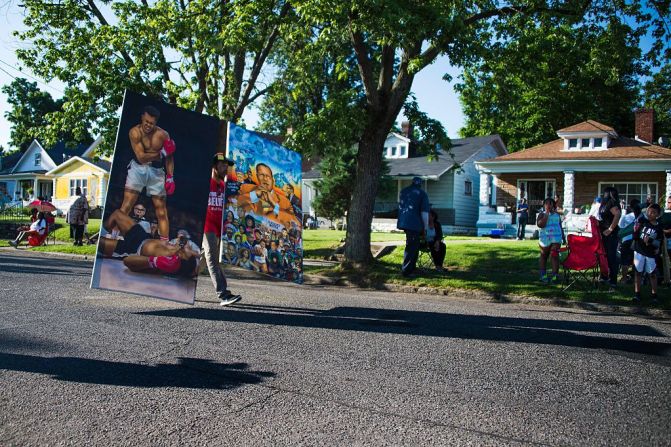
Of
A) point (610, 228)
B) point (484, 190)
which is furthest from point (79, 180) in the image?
point (610, 228)

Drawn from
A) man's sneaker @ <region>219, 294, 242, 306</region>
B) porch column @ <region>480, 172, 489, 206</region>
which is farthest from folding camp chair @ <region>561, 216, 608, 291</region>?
porch column @ <region>480, 172, 489, 206</region>

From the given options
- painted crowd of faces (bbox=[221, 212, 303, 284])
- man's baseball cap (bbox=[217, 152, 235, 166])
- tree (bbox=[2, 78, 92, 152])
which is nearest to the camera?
man's baseball cap (bbox=[217, 152, 235, 166])

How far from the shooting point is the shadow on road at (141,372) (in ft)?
14.7

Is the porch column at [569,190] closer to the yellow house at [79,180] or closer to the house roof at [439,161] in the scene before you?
the house roof at [439,161]

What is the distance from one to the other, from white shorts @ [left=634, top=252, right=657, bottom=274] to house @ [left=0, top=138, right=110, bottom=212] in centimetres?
3901

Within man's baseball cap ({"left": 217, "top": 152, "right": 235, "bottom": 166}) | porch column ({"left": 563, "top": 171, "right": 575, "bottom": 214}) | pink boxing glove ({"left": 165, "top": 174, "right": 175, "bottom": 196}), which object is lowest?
pink boxing glove ({"left": 165, "top": 174, "right": 175, "bottom": 196})

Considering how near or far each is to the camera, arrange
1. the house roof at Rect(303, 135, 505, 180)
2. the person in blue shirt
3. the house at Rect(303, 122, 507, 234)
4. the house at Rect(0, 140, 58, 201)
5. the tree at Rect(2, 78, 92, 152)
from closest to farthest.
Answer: the person in blue shirt < the house at Rect(303, 122, 507, 234) < the house roof at Rect(303, 135, 505, 180) < the house at Rect(0, 140, 58, 201) < the tree at Rect(2, 78, 92, 152)

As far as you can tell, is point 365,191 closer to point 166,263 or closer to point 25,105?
point 166,263

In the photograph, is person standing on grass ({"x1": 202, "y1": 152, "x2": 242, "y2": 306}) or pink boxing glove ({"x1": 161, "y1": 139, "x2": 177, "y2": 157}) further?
person standing on grass ({"x1": 202, "y1": 152, "x2": 242, "y2": 306})

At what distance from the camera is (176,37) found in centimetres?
1462

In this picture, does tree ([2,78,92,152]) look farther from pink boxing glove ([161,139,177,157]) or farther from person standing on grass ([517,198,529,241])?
pink boxing glove ([161,139,177,157])

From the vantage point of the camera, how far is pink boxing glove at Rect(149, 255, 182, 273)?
7168 millimetres

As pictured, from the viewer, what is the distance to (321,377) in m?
4.69

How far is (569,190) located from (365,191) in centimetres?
1758
